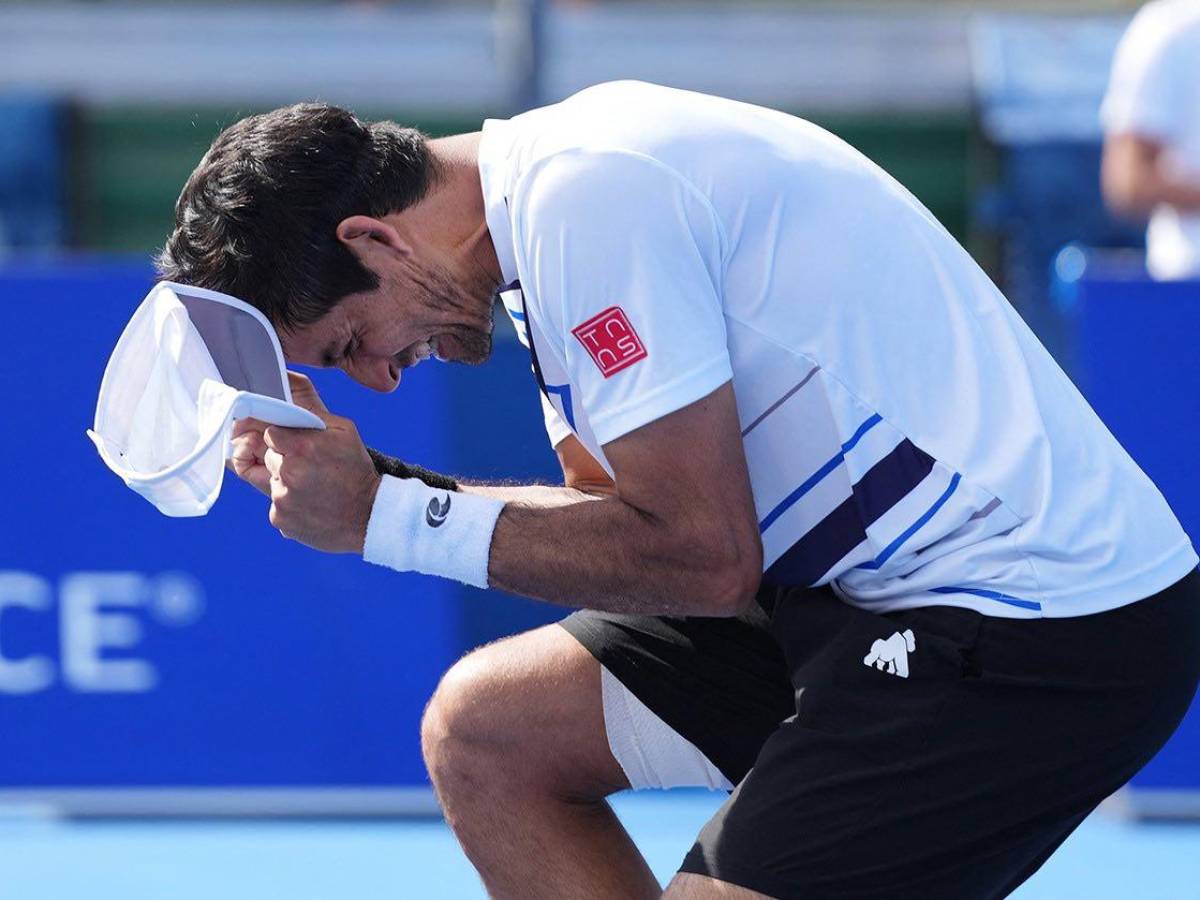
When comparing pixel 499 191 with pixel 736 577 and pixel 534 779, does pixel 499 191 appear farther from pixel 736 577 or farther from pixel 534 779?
pixel 534 779

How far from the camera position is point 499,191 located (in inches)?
89.4

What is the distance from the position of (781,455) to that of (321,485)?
58cm

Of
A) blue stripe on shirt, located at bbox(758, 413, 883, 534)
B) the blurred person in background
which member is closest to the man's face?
blue stripe on shirt, located at bbox(758, 413, 883, 534)

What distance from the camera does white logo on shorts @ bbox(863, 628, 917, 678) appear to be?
2.29 m

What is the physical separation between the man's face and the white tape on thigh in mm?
530

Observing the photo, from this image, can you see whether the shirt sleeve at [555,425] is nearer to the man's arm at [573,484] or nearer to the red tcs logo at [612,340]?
the man's arm at [573,484]

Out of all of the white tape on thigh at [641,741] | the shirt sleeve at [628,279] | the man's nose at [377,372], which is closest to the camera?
the shirt sleeve at [628,279]

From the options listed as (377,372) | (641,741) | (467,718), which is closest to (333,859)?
(467,718)

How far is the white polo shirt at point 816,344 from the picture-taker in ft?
7.02

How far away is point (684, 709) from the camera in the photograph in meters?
2.58

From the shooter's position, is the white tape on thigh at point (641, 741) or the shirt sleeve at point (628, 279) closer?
the shirt sleeve at point (628, 279)

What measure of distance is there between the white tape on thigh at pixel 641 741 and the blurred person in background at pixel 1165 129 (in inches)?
97.8

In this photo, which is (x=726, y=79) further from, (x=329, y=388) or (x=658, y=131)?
(x=658, y=131)

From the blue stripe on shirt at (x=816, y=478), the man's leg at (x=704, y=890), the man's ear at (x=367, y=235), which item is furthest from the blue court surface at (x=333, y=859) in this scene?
the man's ear at (x=367, y=235)
